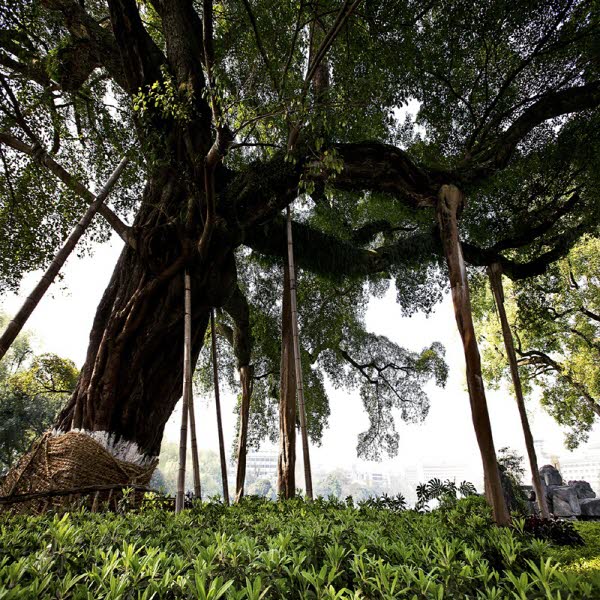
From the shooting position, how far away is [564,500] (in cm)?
1236

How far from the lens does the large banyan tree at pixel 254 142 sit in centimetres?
363

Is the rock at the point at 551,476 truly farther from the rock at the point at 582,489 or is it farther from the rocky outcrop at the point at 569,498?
the rock at the point at 582,489

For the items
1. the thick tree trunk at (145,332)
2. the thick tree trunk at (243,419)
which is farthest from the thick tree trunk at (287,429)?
the thick tree trunk at (243,419)

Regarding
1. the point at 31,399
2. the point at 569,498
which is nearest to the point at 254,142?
the point at 31,399

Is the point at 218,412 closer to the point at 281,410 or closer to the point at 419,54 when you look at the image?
the point at 281,410

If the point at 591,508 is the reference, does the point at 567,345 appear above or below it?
above

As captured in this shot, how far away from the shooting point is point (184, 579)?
0.87m

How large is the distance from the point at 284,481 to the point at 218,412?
115cm

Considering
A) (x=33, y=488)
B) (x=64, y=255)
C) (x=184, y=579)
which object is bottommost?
(x=184, y=579)

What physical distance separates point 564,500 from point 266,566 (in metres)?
15.1

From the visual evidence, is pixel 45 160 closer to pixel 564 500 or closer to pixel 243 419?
pixel 243 419

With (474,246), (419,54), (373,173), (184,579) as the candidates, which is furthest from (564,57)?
(184,579)

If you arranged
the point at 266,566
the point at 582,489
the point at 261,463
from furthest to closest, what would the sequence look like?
the point at 261,463 → the point at 582,489 → the point at 266,566

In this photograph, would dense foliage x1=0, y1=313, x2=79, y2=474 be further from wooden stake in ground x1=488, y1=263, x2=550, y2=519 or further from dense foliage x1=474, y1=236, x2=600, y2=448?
dense foliage x1=474, y1=236, x2=600, y2=448
